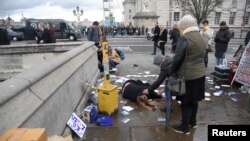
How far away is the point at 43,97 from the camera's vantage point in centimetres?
318

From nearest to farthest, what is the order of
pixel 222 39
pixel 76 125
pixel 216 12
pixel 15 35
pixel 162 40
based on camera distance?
pixel 76 125
pixel 222 39
pixel 162 40
pixel 15 35
pixel 216 12

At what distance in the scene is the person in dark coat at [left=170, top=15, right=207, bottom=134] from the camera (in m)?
4.05

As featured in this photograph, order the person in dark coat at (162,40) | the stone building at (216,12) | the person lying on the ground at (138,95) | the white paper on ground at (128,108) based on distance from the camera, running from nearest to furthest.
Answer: the white paper on ground at (128,108)
the person lying on the ground at (138,95)
the person in dark coat at (162,40)
the stone building at (216,12)

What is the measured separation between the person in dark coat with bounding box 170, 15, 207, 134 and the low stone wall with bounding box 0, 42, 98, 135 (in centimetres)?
192

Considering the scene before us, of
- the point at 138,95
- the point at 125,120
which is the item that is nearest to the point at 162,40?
the point at 138,95

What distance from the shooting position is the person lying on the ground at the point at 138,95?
589cm

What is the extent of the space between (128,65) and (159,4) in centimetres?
5151

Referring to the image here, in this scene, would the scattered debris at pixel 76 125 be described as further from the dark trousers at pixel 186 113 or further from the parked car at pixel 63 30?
the parked car at pixel 63 30

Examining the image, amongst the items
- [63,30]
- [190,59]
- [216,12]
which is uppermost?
[216,12]

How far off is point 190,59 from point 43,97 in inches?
94.5

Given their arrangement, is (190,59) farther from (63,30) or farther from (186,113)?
(63,30)

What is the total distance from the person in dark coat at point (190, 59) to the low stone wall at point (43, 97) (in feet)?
6.29

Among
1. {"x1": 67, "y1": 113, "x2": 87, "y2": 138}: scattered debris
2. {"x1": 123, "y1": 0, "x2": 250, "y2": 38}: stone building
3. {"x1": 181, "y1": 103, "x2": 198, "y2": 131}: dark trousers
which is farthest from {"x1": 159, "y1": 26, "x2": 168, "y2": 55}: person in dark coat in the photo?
{"x1": 123, "y1": 0, "x2": 250, "y2": 38}: stone building

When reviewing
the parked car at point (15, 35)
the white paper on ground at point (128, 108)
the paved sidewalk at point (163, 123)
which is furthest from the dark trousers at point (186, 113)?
the parked car at point (15, 35)
